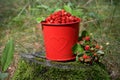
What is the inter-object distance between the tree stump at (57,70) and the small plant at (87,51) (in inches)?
1.9

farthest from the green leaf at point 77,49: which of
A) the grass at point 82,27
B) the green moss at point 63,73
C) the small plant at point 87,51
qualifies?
the grass at point 82,27

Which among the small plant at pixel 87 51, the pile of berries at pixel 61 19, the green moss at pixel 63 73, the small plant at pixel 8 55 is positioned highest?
the pile of berries at pixel 61 19

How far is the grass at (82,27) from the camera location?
10.6 ft

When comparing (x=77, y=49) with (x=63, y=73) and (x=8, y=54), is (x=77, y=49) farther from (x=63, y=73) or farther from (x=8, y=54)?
(x=8, y=54)

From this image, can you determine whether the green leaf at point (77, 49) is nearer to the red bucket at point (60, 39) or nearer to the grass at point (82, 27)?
the red bucket at point (60, 39)

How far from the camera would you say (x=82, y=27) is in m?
3.97

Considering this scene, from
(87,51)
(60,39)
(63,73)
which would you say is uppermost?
(60,39)

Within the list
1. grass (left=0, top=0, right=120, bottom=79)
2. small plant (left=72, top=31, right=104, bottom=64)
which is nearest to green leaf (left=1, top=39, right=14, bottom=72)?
small plant (left=72, top=31, right=104, bottom=64)

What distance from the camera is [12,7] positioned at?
17.8ft

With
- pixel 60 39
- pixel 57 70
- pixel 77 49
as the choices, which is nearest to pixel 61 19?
pixel 60 39

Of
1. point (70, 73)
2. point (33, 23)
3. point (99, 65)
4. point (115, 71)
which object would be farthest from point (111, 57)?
point (33, 23)

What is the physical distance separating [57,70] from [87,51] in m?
0.29

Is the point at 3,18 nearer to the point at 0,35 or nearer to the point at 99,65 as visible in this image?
the point at 0,35

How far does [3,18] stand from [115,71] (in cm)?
263
